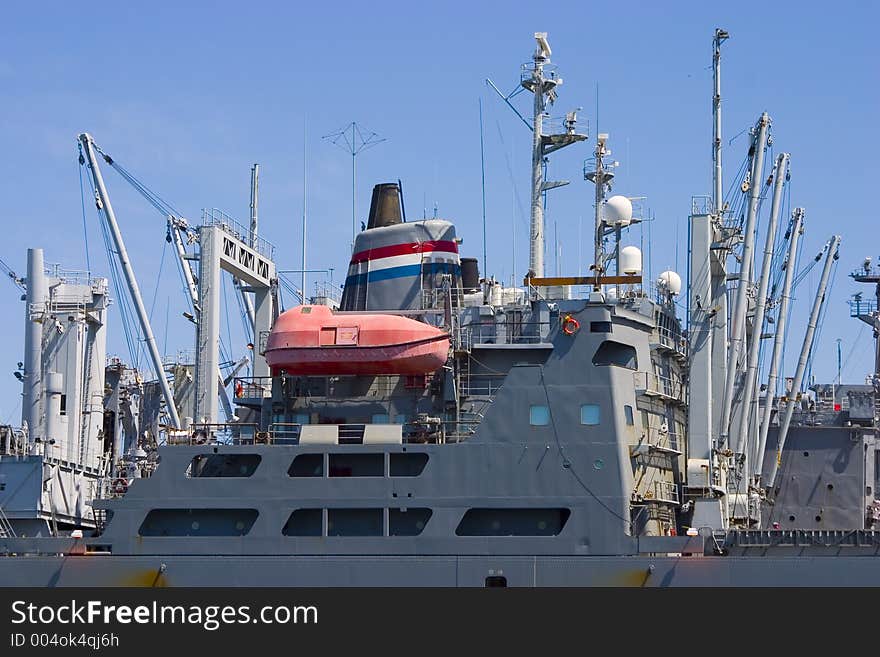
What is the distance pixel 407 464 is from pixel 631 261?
6.85 metres

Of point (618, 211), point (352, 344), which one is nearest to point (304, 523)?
point (352, 344)

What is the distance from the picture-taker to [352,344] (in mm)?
29797

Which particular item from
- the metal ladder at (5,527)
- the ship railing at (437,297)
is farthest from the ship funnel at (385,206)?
the metal ladder at (5,527)

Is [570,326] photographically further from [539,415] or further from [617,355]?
[539,415]

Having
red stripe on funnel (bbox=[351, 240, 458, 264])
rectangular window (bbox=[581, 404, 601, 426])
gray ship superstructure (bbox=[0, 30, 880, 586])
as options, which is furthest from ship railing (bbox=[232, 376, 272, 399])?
rectangular window (bbox=[581, 404, 601, 426])

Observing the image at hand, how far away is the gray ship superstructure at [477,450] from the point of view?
92.3 feet

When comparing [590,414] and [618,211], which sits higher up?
[618,211]

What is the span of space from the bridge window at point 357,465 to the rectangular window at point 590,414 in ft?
13.3

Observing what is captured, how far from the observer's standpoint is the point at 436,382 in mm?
30297

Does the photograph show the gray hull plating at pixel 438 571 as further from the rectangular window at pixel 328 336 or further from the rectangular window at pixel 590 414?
the rectangular window at pixel 328 336

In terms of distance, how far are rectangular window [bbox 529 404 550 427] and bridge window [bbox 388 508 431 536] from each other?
275cm
